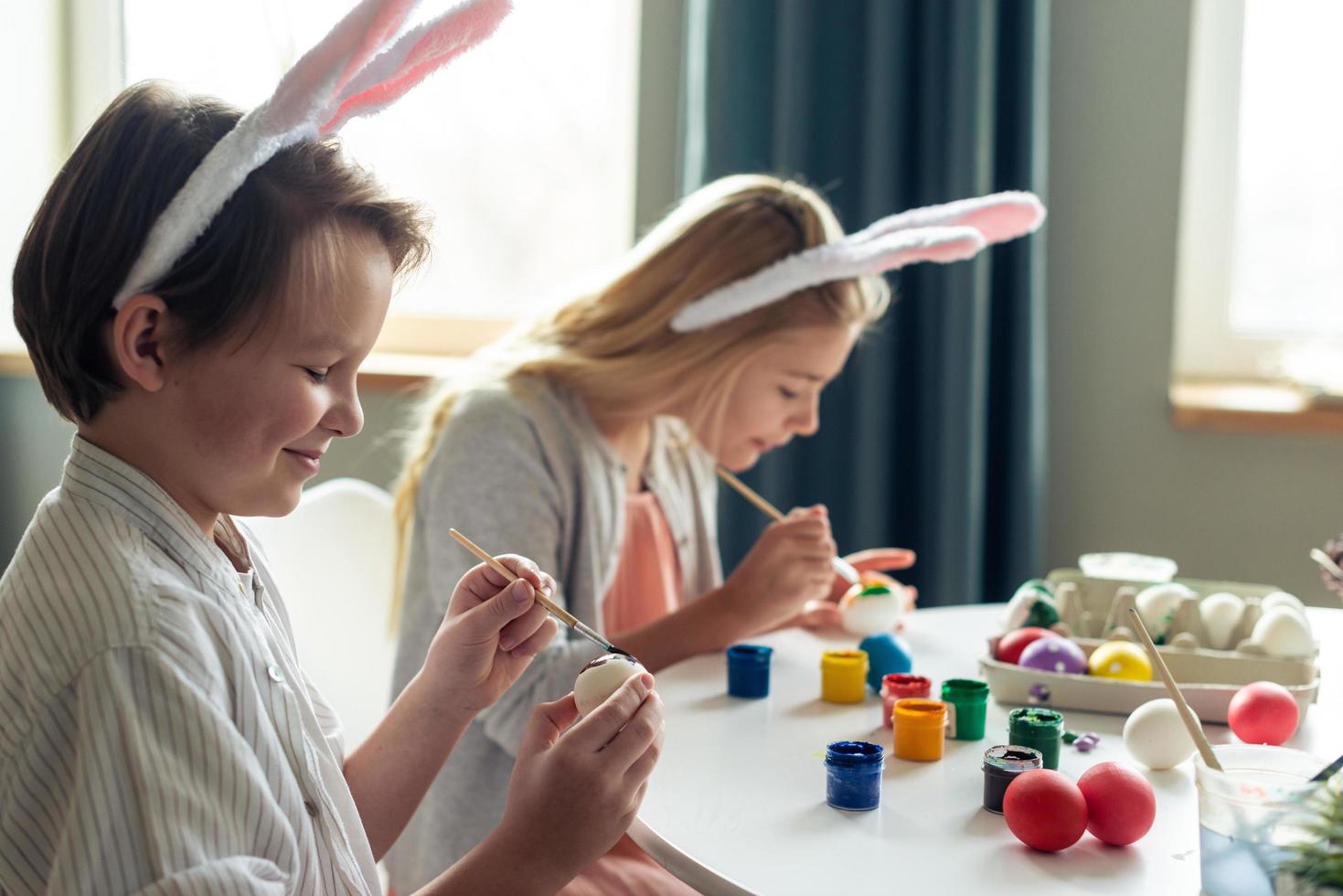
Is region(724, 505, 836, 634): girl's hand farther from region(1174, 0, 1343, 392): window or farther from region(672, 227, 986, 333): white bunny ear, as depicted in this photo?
region(1174, 0, 1343, 392): window

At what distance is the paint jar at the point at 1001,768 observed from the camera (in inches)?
36.9

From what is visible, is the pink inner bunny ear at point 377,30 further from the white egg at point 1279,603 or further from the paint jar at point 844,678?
the white egg at point 1279,603

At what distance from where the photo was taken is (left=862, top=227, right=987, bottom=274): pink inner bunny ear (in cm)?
148

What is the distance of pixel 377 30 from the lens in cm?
78

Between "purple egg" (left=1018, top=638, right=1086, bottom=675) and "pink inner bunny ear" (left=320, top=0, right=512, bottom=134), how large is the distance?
30.4 inches

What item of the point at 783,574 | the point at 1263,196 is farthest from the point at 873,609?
the point at 1263,196

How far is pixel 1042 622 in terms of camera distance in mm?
1337

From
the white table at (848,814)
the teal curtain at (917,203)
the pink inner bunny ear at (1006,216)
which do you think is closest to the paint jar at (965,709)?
the white table at (848,814)

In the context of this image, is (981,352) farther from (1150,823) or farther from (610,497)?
(1150,823)

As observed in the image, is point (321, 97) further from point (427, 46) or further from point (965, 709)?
point (965, 709)

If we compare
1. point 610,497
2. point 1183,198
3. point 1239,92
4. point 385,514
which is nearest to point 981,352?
point 1183,198

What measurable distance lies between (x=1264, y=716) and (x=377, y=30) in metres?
0.91

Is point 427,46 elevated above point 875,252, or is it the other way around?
point 427,46

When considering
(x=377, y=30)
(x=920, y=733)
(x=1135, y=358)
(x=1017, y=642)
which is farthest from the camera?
(x=1135, y=358)
